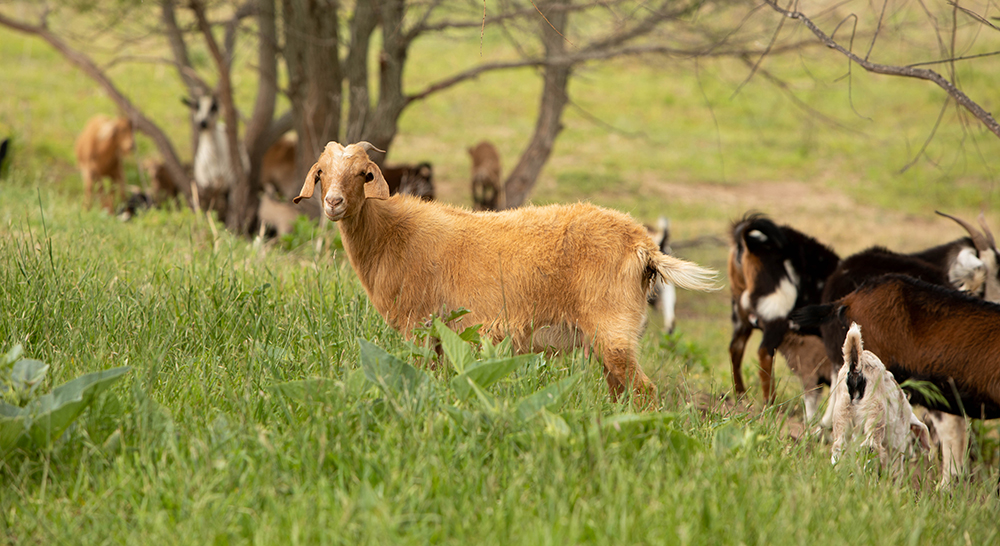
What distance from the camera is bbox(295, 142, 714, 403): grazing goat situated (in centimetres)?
382

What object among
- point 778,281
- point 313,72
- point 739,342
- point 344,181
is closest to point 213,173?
point 313,72

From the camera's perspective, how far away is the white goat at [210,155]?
32.5 ft

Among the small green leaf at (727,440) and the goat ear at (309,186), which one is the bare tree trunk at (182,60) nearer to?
the goat ear at (309,186)

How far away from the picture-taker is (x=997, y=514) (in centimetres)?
280

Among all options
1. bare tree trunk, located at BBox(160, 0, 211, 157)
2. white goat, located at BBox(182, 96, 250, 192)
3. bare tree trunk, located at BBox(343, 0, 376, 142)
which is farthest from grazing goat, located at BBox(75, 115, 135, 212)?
bare tree trunk, located at BBox(343, 0, 376, 142)

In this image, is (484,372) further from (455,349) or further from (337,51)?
(337,51)

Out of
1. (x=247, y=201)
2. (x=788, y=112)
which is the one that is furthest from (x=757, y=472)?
(x=788, y=112)

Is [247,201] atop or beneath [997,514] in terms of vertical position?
atop

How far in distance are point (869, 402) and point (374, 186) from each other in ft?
8.62

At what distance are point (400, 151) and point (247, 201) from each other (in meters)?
7.71

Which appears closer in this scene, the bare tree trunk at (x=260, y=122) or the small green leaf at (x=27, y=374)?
the small green leaf at (x=27, y=374)

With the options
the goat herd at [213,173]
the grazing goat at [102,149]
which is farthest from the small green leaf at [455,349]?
the grazing goat at [102,149]

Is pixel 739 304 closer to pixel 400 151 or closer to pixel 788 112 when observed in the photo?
pixel 400 151

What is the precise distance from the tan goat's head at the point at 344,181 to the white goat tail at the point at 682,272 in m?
1.38
